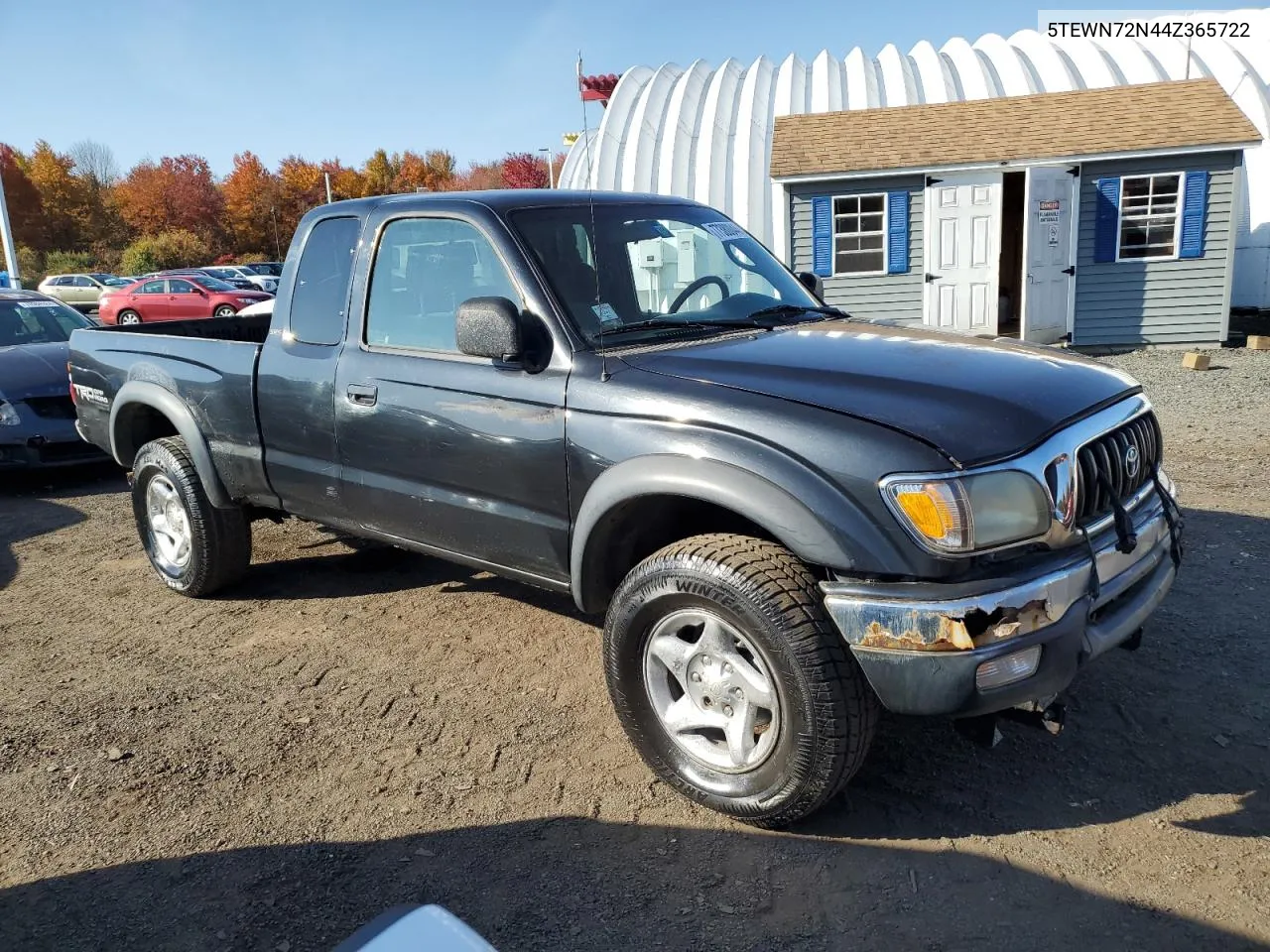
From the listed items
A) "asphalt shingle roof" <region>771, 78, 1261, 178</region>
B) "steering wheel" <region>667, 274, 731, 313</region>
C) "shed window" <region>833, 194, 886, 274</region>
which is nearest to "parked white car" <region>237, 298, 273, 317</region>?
"steering wheel" <region>667, 274, 731, 313</region>

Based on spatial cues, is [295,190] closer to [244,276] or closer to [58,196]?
[58,196]

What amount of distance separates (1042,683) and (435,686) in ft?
8.10

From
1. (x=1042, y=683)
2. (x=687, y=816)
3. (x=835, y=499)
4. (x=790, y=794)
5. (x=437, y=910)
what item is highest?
(x=835, y=499)

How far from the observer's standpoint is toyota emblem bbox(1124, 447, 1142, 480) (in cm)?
319

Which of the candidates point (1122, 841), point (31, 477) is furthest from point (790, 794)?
point (31, 477)

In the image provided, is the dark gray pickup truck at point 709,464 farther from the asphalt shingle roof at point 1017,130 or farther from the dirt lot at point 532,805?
the asphalt shingle roof at point 1017,130

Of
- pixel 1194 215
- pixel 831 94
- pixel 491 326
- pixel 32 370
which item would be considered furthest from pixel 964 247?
Answer: pixel 491 326

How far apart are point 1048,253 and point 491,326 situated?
13.0 metres

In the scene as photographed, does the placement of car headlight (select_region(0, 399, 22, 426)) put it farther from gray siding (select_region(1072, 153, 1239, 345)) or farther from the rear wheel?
gray siding (select_region(1072, 153, 1239, 345))

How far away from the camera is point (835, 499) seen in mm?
2752

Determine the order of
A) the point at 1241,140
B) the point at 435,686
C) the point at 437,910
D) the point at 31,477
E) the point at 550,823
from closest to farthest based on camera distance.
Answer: the point at 437,910, the point at 550,823, the point at 435,686, the point at 31,477, the point at 1241,140

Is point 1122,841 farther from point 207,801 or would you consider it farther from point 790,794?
point 207,801

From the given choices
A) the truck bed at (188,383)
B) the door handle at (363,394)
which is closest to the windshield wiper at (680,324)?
the door handle at (363,394)

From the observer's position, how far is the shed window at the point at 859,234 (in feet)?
50.0
